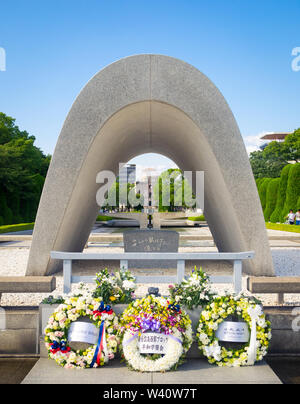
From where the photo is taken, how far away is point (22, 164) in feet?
115

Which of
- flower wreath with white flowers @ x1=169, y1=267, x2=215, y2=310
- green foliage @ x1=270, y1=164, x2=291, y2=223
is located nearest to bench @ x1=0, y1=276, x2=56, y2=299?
flower wreath with white flowers @ x1=169, y1=267, x2=215, y2=310

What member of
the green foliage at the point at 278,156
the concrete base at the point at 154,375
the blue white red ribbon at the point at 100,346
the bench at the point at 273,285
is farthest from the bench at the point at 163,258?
the green foliage at the point at 278,156

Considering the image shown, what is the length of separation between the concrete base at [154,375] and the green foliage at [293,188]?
26.4m

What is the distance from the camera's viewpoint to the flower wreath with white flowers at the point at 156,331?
399 cm

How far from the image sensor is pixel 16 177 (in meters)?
32.2

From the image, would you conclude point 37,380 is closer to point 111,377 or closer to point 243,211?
point 111,377

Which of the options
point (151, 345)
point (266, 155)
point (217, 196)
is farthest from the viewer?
point (266, 155)

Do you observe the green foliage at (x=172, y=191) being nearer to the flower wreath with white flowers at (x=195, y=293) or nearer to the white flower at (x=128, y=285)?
the flower wreath with white flowers at (x=195, y=293)

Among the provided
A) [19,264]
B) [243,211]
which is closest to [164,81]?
[243,211]

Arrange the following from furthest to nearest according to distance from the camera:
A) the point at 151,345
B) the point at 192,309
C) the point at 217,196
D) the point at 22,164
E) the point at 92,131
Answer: the point at 22,164 < the point at 217,196 < the point at 92,131 < the point at 192,309 < the point at 151,345

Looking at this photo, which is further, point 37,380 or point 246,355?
point 246,355

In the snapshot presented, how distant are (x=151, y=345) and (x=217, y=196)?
16.0ft

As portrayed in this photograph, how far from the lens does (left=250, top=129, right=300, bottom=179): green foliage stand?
171ft

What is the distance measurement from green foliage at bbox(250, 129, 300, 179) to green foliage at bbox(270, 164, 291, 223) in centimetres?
1912
